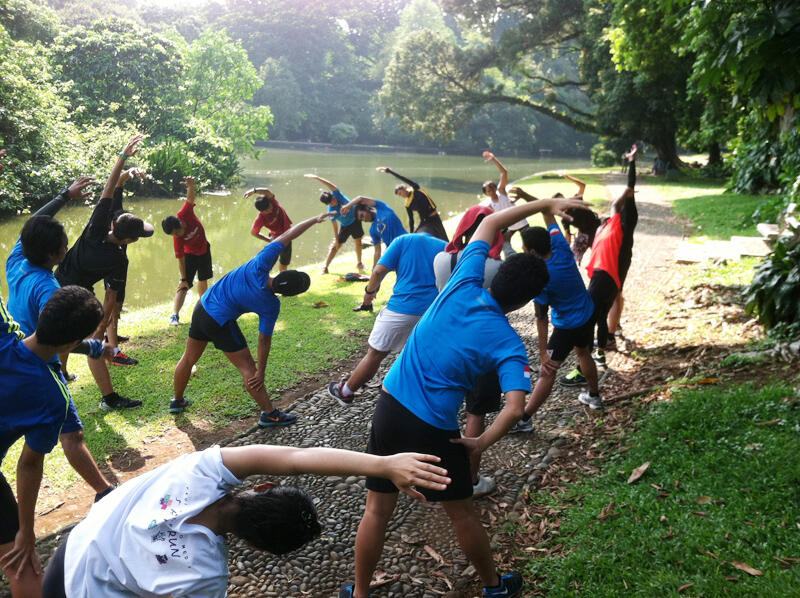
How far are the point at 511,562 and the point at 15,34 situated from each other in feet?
96.8

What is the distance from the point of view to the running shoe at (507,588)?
3.24 metres

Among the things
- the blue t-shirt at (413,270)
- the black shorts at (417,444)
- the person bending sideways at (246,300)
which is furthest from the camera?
the blue t-shirt at (413,270)

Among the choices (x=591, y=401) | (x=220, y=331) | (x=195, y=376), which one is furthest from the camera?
(x=195, y=376)

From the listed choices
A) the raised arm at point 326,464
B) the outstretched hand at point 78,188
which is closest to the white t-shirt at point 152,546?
the raised arm at point 326,464

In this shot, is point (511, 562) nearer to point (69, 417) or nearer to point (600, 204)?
point (69, 417)

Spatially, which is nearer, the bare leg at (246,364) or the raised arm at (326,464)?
the raised arm at (326,464)

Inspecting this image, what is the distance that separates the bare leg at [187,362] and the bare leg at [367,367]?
1.33 m

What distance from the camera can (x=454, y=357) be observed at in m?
2.88

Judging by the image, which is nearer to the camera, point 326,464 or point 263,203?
point 326,464

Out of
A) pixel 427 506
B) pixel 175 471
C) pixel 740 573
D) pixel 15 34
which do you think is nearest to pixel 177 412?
pixel 427 506

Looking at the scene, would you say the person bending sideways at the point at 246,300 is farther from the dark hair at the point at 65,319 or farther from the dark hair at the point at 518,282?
the dark hair at the point at 518,282

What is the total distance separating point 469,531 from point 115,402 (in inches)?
163

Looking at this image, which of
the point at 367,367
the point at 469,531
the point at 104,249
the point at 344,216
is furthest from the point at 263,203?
the point at 469,531

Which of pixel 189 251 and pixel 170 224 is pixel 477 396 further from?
pixel 189 251
